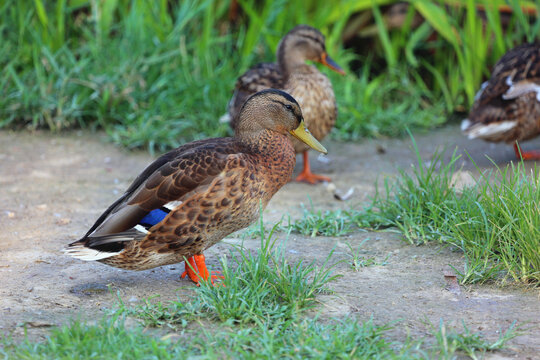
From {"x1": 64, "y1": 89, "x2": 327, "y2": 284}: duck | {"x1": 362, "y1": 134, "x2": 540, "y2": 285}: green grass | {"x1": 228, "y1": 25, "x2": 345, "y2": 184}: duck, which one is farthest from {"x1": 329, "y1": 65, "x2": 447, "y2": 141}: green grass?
{"x1": 64, "y1": 89, "x2": 327, "y2": 284}: duck

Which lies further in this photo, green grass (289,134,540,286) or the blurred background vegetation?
the blurred background vegetation

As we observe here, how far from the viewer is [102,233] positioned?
3312mm

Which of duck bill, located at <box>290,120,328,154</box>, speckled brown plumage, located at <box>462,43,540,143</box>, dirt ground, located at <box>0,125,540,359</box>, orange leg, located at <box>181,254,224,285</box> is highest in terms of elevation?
duck bill, located at <box>290,120,328,154</box>

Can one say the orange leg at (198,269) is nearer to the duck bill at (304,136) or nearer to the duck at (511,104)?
the duck bill at (304,136)

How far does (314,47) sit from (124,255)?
3.00 m

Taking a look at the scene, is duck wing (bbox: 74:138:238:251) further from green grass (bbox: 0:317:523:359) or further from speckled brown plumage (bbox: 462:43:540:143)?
speckled brown plumage (bbox: 462:43:540:143)

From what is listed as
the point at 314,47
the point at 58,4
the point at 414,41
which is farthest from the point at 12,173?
the point at 414,41

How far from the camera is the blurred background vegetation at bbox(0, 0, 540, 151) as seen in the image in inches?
248

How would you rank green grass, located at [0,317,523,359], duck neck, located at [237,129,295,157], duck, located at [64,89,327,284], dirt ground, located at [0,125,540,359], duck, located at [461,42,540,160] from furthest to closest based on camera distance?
duck, located at [461,42,540,160]
duck neck, located at [237,129,295,157]
duck, located at [64,89,327,284]
dirt ground, located at [0,125,540,359]
green grass, located at [0,317,523,359]

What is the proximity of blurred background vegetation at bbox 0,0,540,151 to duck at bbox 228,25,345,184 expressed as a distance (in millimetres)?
765

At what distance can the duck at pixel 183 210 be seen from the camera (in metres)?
3.31

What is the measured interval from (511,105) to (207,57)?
2.77m

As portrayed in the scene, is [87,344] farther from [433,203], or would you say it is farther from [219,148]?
[433,203]

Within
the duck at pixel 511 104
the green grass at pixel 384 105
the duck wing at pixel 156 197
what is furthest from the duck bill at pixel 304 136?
the green grass at pixel 384 105
